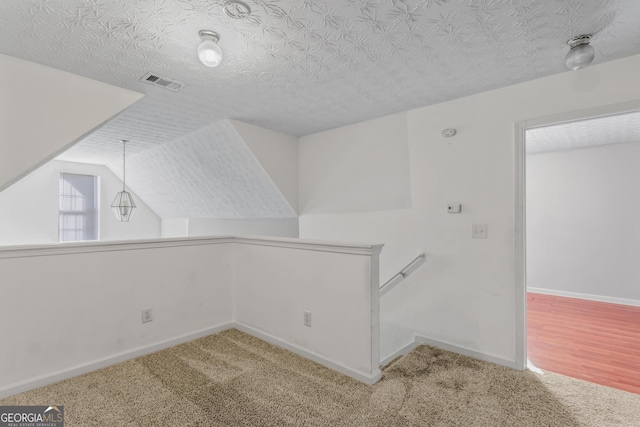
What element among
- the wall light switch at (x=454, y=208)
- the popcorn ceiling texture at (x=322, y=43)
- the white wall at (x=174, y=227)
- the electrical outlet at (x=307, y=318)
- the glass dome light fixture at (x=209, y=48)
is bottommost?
the electrical outlet at (x=307, y=318)

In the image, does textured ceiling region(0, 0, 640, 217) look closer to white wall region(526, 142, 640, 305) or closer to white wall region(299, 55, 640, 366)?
white wall region(299, 55, 640, 366)

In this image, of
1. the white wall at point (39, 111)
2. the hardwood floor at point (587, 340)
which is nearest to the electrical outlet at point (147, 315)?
the white wall at point (39, 111)

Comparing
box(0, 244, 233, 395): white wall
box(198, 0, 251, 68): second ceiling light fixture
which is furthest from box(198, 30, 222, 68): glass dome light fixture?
box(0, 244, 233, 395): white wall

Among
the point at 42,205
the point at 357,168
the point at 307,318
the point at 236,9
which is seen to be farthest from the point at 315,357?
the point at 42,205

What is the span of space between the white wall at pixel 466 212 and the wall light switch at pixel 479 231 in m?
0.03

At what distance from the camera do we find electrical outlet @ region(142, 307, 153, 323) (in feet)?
8.45

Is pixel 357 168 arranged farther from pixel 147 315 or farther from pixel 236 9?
pixel 147 315

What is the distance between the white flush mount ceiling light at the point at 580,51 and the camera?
1790mm

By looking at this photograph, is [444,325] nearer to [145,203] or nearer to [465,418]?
[465,418]

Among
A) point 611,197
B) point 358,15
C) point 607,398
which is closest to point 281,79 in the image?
point 358,15

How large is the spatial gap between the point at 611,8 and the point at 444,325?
248 cm

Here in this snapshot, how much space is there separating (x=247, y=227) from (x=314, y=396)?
3660 mm

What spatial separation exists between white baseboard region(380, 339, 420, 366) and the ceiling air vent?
2.86 m

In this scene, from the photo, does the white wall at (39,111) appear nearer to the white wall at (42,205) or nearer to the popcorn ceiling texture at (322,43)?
the popcorn ceiling texture at (322,43)
